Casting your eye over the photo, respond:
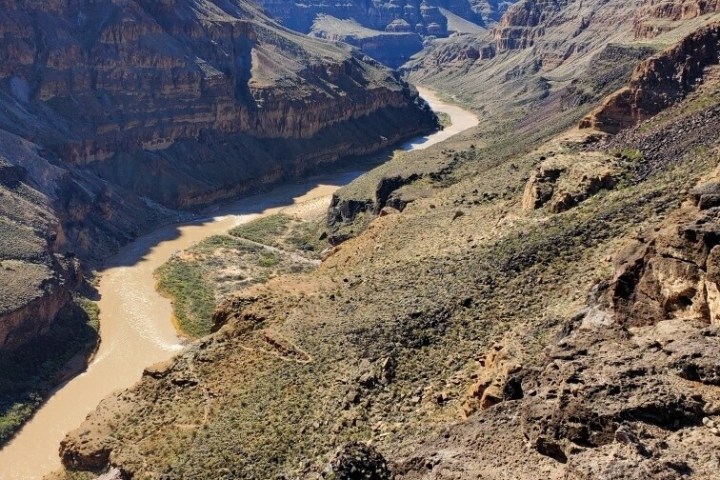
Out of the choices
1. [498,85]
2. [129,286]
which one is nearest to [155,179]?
[129,286]

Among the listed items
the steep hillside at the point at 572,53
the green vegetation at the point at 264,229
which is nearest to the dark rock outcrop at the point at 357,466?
the green vegetation at the point at 264,229

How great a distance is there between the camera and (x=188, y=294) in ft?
213

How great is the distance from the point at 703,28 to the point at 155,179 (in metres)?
63.4

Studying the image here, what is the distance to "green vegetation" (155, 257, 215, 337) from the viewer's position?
5928 cm

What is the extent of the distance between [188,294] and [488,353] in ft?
135

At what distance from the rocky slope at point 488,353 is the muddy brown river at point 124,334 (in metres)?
13.8

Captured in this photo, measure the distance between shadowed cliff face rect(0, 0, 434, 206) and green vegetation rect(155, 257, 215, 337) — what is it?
25037 millimetres

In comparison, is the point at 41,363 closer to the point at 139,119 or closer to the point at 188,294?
the point at 188,294

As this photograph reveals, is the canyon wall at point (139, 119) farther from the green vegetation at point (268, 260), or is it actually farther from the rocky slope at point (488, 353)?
the rocky slope at point (488, 353)

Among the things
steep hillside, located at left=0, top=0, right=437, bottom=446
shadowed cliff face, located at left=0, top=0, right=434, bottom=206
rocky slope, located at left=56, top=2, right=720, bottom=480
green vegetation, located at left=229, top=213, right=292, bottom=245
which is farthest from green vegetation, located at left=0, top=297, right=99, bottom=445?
shadowed cliff face, located at left=0, top=0, right=434, bottom=206

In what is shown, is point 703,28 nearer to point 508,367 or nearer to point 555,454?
point 508,367

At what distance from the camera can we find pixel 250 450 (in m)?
27.6

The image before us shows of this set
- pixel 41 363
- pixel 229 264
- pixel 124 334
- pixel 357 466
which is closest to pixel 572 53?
pixel 229 264

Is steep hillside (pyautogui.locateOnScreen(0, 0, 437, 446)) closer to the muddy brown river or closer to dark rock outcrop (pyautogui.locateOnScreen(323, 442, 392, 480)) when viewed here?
the muddy brown river
